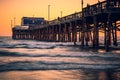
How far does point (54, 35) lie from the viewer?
2078 inches

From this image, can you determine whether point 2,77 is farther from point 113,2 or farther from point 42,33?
point 42,33

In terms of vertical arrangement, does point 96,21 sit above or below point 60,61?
above

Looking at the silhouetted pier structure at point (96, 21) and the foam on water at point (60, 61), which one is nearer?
the foam on water at point (60, 61)

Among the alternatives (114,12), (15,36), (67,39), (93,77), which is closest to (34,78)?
(93,77)

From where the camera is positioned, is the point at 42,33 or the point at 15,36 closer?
the point at 42,33

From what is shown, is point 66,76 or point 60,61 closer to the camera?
point 66,76

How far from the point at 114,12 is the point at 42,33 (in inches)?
1797

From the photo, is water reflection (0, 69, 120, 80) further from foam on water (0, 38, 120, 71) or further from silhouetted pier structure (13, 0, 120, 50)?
silhouetted pier structure (13, 0, 120, 50)

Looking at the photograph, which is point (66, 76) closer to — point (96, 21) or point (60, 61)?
point (60, 61)

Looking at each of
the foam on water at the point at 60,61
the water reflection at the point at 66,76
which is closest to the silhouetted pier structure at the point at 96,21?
the foam on water at the point at 60,61

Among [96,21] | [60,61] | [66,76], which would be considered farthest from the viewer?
[96,21]

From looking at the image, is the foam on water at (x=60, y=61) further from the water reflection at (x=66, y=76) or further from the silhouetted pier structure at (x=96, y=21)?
the silhouetted pier structure at (x=96, y=21)

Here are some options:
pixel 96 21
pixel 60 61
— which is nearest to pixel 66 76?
pixel 60 61

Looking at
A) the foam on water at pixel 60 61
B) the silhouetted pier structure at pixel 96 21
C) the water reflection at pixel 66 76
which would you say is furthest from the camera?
the silhouetted pier structure at pixel 96 21
